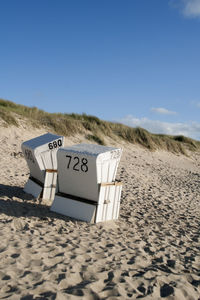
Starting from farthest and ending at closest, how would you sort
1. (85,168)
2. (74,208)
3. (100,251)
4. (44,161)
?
(44,161), (74,208), (85,168), (100,251)

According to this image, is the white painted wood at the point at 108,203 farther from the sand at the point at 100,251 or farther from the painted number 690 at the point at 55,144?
the painted number 690 at the point at 55,144

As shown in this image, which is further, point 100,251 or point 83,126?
point 83,126

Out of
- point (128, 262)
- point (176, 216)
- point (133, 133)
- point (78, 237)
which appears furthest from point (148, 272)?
point (133, 133)

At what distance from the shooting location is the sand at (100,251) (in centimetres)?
349

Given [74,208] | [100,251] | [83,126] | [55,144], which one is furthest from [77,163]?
[83,126]

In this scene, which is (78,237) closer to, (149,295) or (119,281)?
(119,281)

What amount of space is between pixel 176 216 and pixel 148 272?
373 cm

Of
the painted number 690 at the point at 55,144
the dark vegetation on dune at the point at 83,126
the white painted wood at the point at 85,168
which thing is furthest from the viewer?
the dark vegetation on dune at the point at 83,126

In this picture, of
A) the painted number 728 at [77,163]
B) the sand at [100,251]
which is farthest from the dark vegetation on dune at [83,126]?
the painted number 728 at [77,163]

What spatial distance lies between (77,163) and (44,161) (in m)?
1.49

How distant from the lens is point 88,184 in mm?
5984

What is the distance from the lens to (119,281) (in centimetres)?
370

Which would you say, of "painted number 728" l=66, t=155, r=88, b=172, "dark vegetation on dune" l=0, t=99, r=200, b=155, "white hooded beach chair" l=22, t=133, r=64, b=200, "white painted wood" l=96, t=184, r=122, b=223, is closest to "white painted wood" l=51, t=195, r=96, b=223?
"white painted wood" l=96, t=184, r=122, b=223

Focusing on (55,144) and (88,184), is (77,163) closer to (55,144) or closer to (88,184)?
(88,184)
